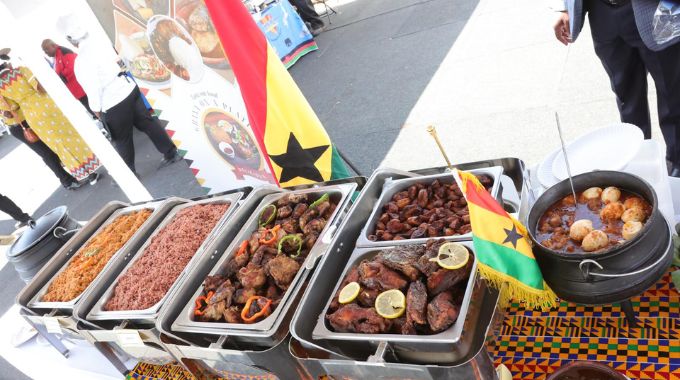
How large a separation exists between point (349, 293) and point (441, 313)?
0.38 metres

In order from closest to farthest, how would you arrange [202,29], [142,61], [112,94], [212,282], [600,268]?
[600,268], [212,282], [202,29], [142,61], [112,94]

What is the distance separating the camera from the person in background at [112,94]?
17.5 ft

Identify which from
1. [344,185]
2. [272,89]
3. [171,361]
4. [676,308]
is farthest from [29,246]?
[676,308]

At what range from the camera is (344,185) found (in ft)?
8.19

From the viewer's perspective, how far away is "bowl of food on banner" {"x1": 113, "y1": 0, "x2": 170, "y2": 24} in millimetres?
3113

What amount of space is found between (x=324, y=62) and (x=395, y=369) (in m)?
7.18

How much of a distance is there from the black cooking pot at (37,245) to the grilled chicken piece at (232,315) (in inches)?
81.4

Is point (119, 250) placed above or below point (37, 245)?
below

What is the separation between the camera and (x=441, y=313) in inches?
58.6

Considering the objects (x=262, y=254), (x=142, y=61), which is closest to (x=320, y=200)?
(x=262, y=254)

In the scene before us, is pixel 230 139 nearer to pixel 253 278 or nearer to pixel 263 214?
pixel 263 214

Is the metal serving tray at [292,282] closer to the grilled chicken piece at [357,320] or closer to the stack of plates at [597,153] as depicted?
the grilled chicken piece at [357,320]

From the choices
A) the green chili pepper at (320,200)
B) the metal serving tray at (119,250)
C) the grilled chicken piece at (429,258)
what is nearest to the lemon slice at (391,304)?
the grilled chicken piece at (429,258)

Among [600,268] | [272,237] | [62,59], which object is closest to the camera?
[600,268]
